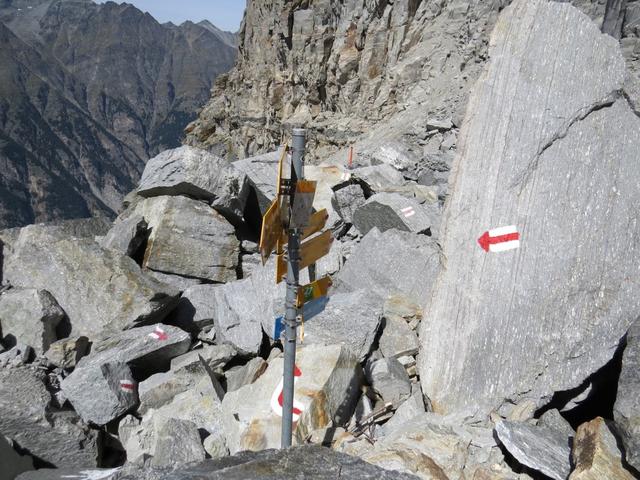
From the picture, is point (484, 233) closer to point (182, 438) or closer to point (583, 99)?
point (583, 99)

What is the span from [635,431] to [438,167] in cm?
680

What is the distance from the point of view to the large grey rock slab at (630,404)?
2.23 metres

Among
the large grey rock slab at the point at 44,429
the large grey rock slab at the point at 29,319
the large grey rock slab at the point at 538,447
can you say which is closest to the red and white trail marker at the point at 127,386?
the large grey rock slab at the point at 44,429

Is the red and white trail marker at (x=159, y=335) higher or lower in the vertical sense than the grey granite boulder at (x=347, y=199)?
lower

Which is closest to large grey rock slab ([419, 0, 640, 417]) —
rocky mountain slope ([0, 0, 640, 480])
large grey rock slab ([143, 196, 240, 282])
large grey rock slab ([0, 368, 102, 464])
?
rocky mountain slope ([0, 0, 640, 480])

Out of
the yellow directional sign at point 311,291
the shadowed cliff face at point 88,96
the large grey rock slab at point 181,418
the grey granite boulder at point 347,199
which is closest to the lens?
the yellow directional sign at point 311,291

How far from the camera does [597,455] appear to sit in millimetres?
2299

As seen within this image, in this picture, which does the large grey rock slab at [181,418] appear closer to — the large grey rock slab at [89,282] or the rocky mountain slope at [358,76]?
the large grey rock slab at [89,282]

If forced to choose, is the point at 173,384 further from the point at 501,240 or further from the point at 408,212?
the point at 408,212

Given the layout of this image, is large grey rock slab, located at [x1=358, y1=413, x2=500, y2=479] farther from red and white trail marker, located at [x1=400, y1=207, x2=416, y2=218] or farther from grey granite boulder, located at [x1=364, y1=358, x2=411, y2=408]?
red and white trail marker, located at [x1=400, y1=207, x2=416, y2=218]

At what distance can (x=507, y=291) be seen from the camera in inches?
128

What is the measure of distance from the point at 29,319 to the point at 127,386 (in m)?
1.30

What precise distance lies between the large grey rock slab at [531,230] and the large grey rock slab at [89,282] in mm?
2617

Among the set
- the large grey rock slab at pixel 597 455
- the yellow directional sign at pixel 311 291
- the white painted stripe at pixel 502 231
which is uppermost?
the white painted stripe at pixel 502 231
